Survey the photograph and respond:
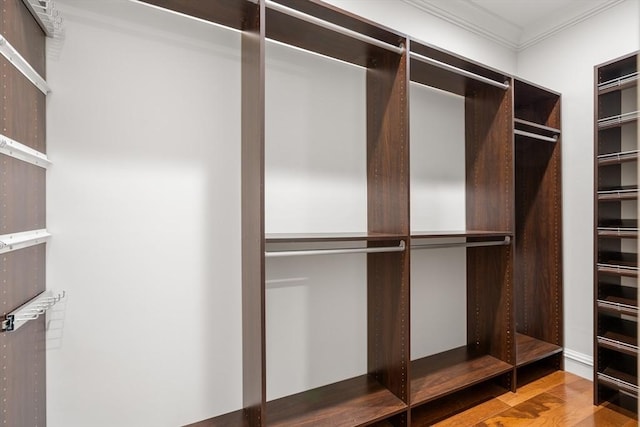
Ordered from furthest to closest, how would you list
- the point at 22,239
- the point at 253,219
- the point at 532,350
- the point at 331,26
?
the point at 532,350 → the point at 331,26 → the point at 253,219 → the point at 22,239

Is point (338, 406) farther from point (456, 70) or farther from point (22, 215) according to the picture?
point (456, 70)

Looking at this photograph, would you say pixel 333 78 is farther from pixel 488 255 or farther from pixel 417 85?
pixel 488 255

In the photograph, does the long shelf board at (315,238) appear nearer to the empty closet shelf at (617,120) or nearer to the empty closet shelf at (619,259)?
the empty closet shelf at (619,259)

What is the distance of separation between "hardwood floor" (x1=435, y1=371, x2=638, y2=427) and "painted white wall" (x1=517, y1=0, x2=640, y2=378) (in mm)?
370

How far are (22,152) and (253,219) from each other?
2.72 ft

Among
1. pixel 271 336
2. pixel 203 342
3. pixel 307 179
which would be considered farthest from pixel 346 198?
pixel 203 342

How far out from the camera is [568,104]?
8.44ft

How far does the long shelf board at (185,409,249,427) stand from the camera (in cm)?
165

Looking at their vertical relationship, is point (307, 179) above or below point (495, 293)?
above

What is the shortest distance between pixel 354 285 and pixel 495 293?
1026mm

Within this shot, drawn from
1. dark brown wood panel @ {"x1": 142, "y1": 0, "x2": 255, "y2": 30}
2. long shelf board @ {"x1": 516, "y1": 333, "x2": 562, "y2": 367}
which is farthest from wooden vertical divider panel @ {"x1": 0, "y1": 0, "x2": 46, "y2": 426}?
long shelf board @ {"x1": 516, "y1": 333, "x2": 562, "y2": 367}

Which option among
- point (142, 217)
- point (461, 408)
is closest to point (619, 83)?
point (461, 408)

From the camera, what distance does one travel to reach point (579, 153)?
8.21 feet

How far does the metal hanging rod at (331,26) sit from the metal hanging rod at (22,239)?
1272 mm
